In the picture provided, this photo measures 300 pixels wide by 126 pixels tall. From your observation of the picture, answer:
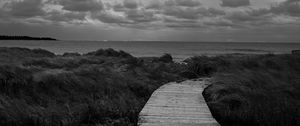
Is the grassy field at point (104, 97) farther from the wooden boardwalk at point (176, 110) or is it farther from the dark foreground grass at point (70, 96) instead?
the wooden boardwalk at point (176, 110)

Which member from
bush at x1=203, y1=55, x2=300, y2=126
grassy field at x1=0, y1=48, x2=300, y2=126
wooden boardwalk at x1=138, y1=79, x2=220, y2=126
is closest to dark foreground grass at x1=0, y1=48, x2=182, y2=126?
grassy field at x1=0, y1=48, x2=300, y2=126

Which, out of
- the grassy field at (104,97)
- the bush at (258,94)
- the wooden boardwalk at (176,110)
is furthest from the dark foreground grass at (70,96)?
the bush at (258,94)

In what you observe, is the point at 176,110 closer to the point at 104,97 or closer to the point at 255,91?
the point at 104,97

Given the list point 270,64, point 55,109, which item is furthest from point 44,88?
point 270,64

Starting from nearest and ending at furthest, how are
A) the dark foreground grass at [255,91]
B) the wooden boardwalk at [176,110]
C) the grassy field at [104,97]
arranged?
the wooden boardwalk at [176,110] < the grassy field at [104,97] < the dark foreground grass at [255,91]

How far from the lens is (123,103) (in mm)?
11664

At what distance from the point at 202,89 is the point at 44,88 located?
644 cm

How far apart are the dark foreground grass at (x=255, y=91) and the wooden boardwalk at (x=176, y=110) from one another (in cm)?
47

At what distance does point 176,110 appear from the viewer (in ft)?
32.9

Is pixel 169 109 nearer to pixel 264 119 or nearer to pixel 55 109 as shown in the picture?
pixel 264 119

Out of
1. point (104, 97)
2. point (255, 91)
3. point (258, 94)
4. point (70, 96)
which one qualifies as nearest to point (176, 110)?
point (104, 97)

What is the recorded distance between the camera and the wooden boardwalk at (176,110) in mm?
8636

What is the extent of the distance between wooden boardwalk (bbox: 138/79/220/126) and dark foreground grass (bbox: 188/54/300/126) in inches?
18.6

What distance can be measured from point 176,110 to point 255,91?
6.04 meters
